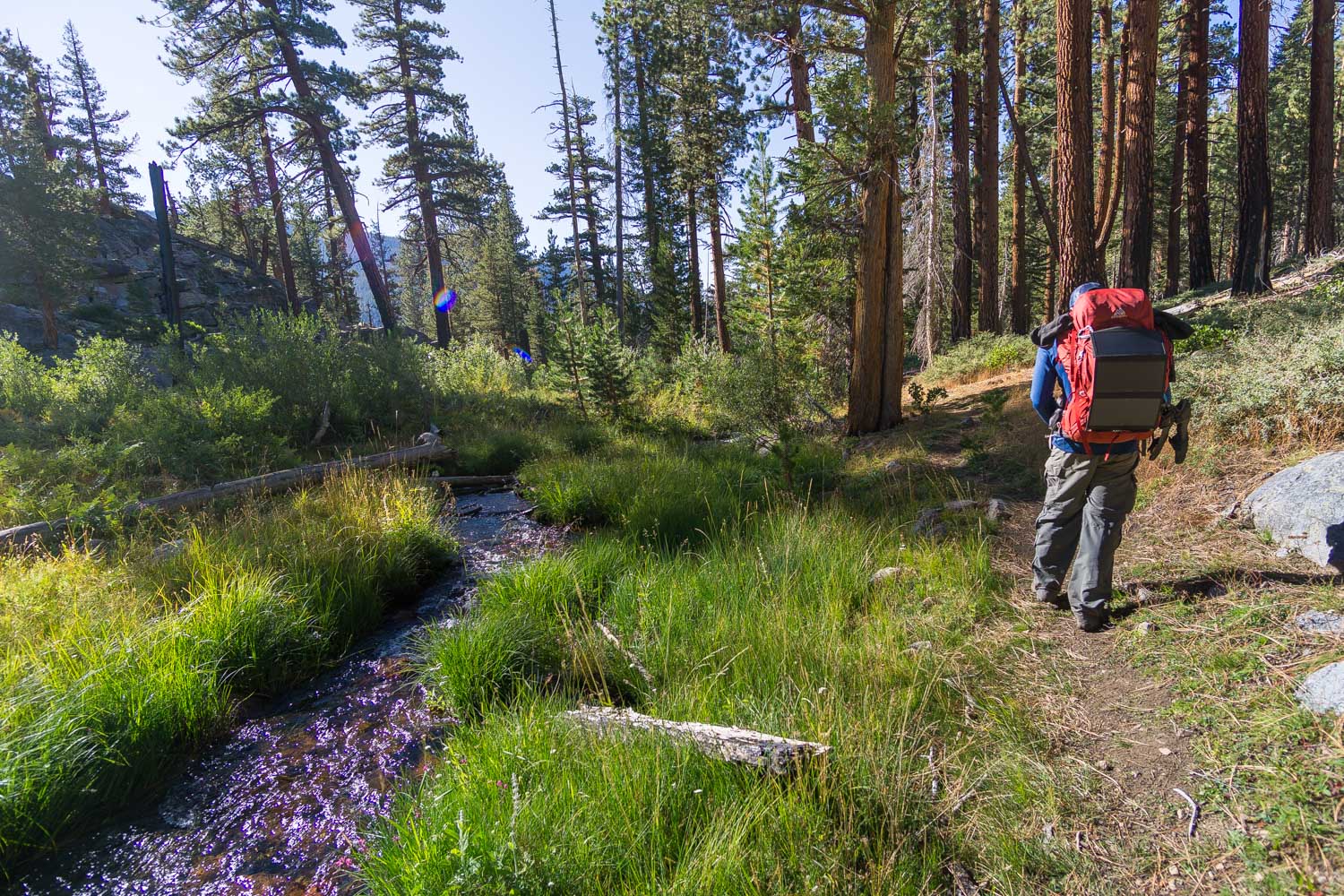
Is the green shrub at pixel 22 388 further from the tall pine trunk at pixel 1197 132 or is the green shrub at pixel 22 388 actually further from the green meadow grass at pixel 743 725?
the tall pine trunk at pixel 1197 132

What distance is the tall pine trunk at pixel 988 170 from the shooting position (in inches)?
533

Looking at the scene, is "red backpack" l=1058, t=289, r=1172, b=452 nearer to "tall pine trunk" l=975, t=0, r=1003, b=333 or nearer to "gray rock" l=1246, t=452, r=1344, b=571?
"gray rock" l=1246, t=452, r=1344, b=571

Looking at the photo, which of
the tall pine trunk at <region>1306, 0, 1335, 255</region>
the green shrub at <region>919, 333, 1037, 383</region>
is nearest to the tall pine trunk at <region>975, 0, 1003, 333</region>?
the green shrub at <region>919, 333, 1037, 383</region>

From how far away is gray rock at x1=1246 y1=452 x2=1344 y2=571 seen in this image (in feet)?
10.0

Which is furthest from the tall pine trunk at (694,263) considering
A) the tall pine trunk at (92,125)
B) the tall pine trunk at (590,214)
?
the tall pine trunk at (92,125)

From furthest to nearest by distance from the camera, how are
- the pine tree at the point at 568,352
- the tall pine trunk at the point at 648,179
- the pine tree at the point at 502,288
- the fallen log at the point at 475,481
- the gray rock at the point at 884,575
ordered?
the pine tree at the point at 502,288 < the tall pine trunk at the point at 648,179 < the pine tree at the point at 568,352 < the fallen log at the point at 475,481 < the gray rock at the point at 884,575

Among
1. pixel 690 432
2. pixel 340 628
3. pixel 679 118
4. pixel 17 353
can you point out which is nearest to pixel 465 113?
pixel 679 118

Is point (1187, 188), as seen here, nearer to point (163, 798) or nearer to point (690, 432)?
point (690, 432)

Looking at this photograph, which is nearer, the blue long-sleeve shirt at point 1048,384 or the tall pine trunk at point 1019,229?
the blue long-sleeve shirt at point 1048,384

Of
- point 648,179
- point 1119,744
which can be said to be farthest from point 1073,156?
point 648,179

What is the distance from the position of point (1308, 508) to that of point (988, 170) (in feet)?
48.0

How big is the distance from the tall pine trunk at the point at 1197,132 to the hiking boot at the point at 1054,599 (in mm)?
16831

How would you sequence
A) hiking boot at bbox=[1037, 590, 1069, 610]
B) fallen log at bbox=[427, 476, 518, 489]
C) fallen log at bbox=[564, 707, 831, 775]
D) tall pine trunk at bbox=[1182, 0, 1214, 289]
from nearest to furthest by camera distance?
fallen log at bbox=[564, 707, 831, 775]
hiking boot at bbox=[1037, 590, 1069, 610]
fallen log at bbox=[427, 476, 518, 489]
tall pine trunk at bbox=[1182, 0, 1214, 289]

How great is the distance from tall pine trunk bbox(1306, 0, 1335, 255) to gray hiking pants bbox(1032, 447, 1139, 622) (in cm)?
1529
